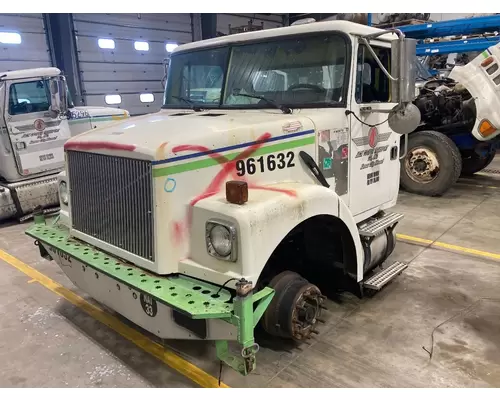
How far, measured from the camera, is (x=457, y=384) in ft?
9.45

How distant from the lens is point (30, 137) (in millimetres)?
7348

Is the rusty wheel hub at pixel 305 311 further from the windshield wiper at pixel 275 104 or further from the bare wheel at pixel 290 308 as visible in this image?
the windshield wiper at pixel 275 104

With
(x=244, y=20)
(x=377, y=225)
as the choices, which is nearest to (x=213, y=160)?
(x=377, y=225)

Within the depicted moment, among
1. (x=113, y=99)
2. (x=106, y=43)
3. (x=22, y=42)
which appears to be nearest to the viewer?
(x=22, y=42)

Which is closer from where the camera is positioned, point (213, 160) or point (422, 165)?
point (213, 160)

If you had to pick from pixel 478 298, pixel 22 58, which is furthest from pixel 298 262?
pixel 22 58

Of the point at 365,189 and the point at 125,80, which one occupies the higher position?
the point at 125,80

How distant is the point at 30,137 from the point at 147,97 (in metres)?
6.24

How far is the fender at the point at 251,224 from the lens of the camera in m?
2.50

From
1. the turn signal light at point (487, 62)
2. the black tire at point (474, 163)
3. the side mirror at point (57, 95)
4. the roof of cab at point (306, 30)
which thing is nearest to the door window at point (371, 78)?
the roof of cab at point (306, 30)

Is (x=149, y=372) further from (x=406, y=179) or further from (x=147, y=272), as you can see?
(x=406, y=179)

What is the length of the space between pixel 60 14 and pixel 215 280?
10376 mm

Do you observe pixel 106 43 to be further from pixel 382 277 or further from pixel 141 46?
pixel 382 277

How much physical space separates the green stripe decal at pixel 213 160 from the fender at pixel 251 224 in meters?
0.22
